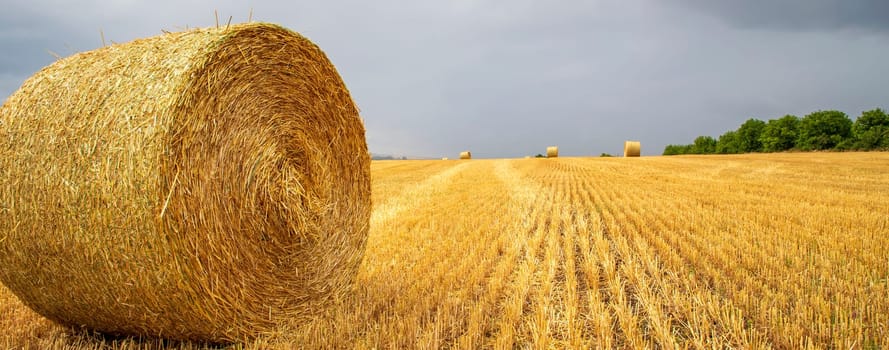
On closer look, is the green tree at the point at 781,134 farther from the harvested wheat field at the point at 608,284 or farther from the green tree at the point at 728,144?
the harvested wheat field at the point at 608,284

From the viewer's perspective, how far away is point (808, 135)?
2263 inches

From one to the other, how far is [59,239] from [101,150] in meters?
0.60

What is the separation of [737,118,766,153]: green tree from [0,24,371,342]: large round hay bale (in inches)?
3087

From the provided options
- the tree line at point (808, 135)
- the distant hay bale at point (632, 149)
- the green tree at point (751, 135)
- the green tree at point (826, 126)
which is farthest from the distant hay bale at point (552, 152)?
the green tree at point (751, 135)

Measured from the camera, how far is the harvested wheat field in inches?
120

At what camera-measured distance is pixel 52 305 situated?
3014 mm

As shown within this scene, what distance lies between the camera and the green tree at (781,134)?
2374 inches

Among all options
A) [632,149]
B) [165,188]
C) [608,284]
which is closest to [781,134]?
[632,149]

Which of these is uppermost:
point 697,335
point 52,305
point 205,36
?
point 205,36

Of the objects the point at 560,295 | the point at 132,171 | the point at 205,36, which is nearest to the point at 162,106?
the point at 132,171

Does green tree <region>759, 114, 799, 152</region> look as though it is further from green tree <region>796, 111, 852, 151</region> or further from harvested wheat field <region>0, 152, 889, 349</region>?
harvested wheat field <region>0, 152, 889, 349</region>

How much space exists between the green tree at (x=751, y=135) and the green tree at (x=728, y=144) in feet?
3.67

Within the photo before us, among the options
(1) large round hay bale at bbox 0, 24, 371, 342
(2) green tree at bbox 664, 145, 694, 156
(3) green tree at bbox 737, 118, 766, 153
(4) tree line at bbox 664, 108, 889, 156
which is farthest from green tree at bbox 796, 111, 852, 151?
(1) large round hay bale at bbox 0, 24, 371, 342

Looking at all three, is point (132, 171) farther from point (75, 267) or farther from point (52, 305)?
point (52, 305)
